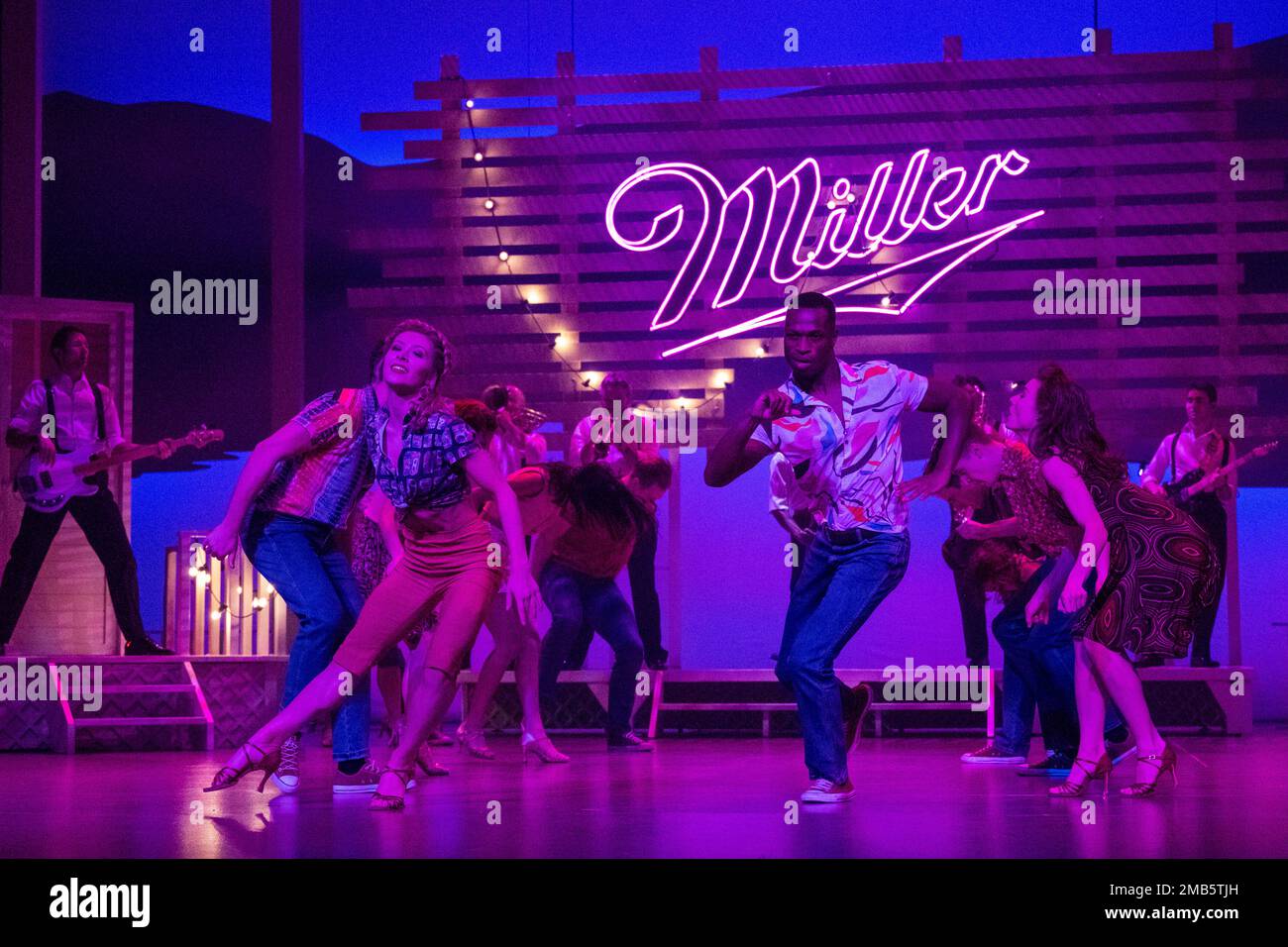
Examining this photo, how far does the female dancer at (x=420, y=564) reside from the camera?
4789mm

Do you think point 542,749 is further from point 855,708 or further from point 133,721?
point 133,721

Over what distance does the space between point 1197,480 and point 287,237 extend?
229 inches

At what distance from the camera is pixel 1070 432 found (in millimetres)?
5336

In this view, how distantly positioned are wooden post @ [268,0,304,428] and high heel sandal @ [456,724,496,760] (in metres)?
3.06

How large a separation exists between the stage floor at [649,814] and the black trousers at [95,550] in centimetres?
132

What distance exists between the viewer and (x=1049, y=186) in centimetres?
1002

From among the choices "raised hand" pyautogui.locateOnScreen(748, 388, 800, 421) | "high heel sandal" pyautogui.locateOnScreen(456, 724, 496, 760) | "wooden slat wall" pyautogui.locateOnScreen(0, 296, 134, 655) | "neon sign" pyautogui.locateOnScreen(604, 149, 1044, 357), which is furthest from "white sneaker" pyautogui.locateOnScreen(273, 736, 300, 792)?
"neon sign" pyautogui.locateOnScreen(604, 149, 1044, 357)

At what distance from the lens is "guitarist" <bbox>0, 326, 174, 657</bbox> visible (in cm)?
807

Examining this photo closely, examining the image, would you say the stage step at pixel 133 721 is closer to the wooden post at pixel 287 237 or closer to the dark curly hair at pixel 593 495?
the wooden post at pixel 287 237

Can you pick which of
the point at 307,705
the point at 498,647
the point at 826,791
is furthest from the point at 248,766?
the point at 498,647

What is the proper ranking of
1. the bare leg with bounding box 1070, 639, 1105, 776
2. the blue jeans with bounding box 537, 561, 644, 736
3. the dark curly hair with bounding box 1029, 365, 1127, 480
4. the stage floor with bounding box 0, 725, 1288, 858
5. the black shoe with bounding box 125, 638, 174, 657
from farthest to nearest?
the black shoe with bounding box 125, 638, 174, 657
the blue jeans with bounding box 537, 561, 644, 736
the bare leg with bounding box 1070, 639, 1105, 776
the dark curly hair with bounding box 1029, 365, 1127, 480
the stage floor with bounding box 0, 725, 1288, 858

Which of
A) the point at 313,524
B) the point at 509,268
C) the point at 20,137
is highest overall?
the point at 20,137

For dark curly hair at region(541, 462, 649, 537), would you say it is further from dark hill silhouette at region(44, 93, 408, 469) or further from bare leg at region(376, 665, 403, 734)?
dark hill silhouette at region(44, 93, 408, 469)
